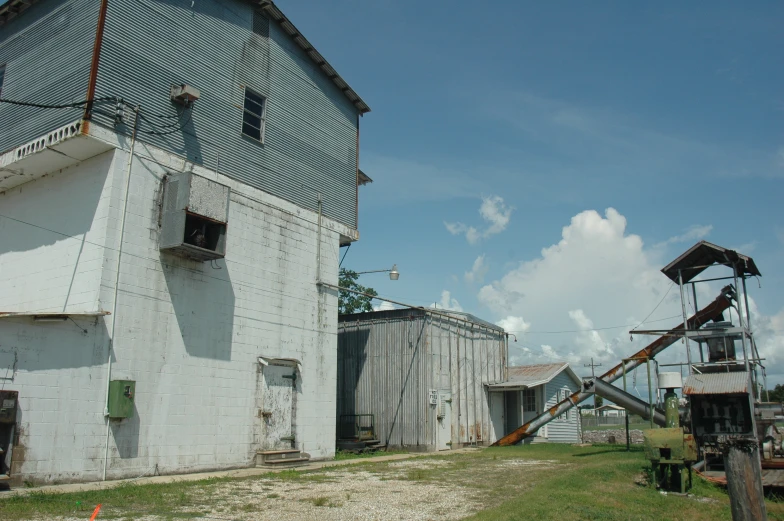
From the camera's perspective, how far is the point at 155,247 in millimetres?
14398

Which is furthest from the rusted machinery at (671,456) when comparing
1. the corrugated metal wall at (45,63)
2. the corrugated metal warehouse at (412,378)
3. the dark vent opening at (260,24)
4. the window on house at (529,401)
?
the window on house at (529,401)

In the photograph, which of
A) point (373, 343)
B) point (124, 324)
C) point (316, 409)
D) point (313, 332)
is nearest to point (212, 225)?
point (124, 324)

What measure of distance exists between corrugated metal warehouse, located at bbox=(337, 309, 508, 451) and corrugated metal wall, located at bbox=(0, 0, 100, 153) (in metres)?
13.2

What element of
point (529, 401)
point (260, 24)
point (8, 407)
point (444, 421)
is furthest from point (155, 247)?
point (529, 401)

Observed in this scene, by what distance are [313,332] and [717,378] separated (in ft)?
35.5

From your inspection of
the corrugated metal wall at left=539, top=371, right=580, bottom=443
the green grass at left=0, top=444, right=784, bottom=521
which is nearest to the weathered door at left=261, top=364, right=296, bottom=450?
the green grass at left=0, top=444, right=784, bottom=521

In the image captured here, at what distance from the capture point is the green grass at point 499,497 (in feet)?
29.7

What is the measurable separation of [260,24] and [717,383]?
619 inches

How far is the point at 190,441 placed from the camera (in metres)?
14.5

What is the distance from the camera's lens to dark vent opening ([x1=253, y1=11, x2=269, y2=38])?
18311 millimetres

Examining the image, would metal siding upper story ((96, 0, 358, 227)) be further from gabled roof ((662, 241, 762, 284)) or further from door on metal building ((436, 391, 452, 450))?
gabled roof ((662, 241, 762, 284))

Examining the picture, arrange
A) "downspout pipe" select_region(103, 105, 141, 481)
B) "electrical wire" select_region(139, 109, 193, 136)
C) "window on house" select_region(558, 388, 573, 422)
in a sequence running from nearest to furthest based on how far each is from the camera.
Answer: "downspout pipe" select_region(103, 105, 141, 481) → "electrical wire" select_region(139, 109, 193, 136) → "window on house" select_region(558, 388, 573, 422)

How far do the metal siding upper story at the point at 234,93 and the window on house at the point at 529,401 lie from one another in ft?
43.4

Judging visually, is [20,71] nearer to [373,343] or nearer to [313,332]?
[313,332]
